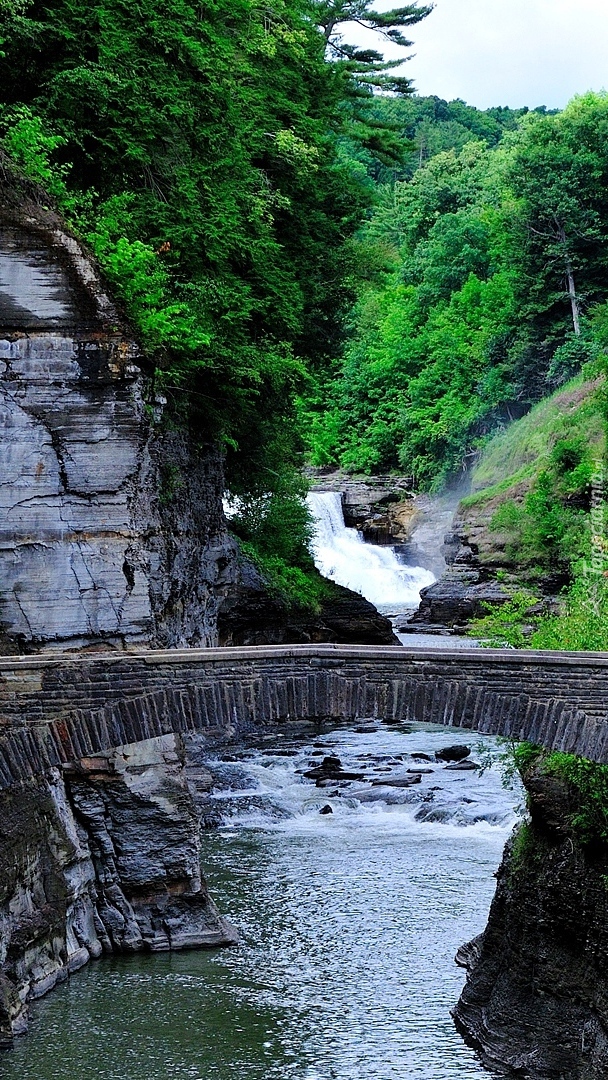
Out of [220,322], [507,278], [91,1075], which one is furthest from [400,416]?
[91,1075]

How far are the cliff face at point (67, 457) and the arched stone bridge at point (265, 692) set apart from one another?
3733 mm

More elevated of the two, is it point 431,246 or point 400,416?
point 431,246

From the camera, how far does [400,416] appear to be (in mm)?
61469

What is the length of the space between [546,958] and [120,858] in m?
6.34

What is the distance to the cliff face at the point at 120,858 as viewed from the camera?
15.3m

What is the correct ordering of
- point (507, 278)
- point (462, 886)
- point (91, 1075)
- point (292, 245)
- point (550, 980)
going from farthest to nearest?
1. point (507, 278)
2. point (292, 245)
3. point (462, 886)
4. point (91, 1075)
5. point (550, 980)

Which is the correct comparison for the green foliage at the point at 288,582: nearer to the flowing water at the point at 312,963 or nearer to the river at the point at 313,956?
the river at the point at 313,956

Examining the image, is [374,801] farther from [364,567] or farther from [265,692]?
[364,567]

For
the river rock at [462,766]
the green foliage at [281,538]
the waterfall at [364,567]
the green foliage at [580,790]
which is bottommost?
the waterfall at [364,567]

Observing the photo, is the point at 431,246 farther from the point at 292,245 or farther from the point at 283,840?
the point at 283,840

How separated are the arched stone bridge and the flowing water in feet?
11.3

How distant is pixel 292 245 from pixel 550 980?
1968 centimetres

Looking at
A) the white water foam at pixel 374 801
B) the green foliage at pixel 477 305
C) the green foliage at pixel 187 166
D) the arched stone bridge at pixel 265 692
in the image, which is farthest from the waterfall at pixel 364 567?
the arched stone bridge at pixel 265 692

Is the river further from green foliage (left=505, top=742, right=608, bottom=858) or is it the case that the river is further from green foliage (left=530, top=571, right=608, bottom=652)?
green foliage (left=505, top=742, right=608, bottom=858)
